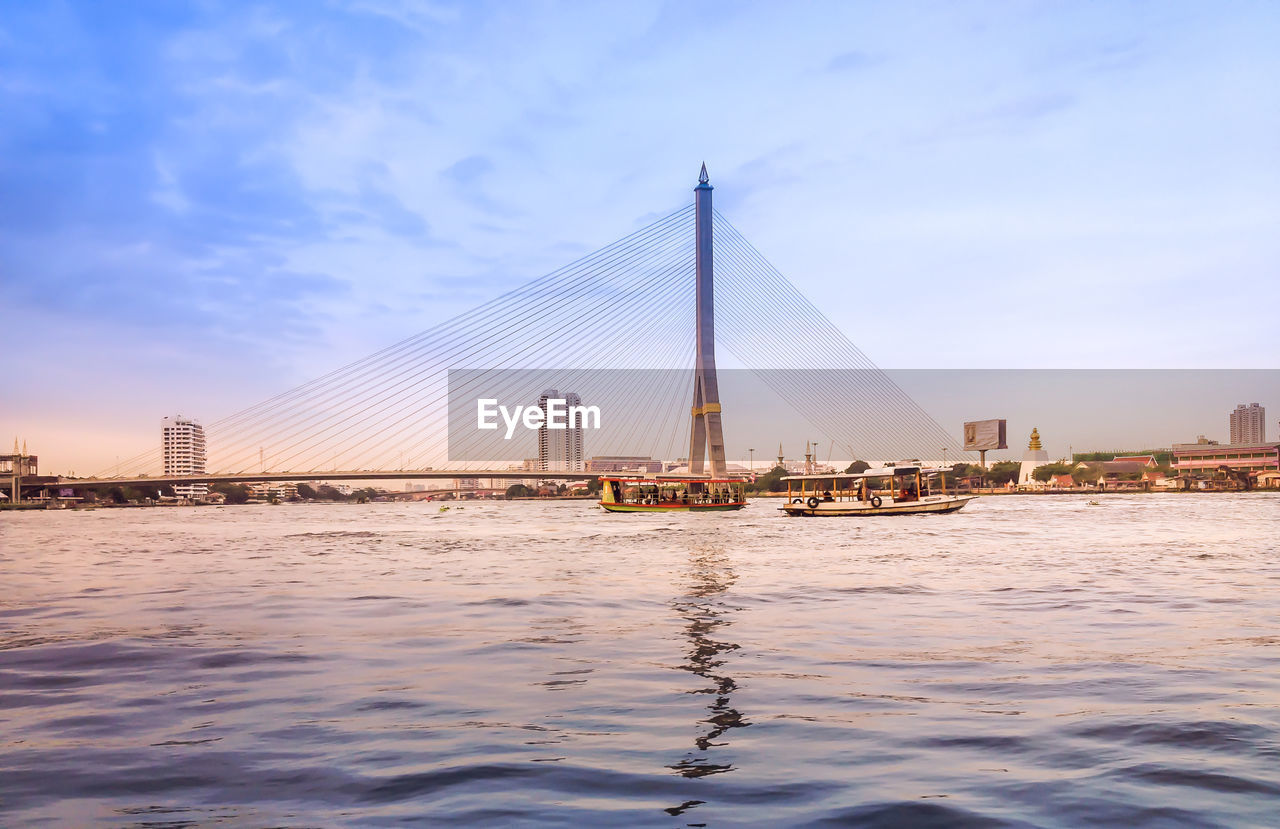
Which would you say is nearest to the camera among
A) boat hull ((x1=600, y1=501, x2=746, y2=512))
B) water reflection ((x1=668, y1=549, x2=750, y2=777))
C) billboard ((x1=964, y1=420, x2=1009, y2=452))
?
water reflection ((x1=668, y1=549, x2=750, y2=777))

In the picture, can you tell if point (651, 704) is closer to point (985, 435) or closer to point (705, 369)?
point (705, 369)

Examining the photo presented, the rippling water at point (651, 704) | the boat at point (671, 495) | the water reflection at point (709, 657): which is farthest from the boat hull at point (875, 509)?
the rippling water at point (651, 704)

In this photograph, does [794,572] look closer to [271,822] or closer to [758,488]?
[271,822]

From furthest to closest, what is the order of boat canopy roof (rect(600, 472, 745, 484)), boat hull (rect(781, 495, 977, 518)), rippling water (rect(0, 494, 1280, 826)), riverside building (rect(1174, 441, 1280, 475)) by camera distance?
1. riverside building (rect(1174, 441, 1280, 475))
2. boat canopy roof (rect(600, 472, 745, 484))
3. boat hull (rect(781, 495, 977, 518))
4. rippling water (rect(0, 494, 1280, 826))

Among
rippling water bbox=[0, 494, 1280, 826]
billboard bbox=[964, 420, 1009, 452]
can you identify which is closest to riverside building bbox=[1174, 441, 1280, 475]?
billboard bbox=[964, 420, 1009, 452]

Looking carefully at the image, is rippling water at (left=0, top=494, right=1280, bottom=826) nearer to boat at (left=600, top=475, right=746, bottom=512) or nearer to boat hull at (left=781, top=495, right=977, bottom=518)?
boat hull at (left=781, top=495, right=977, bottom=518)

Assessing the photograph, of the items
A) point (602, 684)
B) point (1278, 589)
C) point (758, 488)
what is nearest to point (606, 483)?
point (1278, 589)

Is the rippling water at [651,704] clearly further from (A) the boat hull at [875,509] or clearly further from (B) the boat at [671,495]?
(B) the boat at [671,495]

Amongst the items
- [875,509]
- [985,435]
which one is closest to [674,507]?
[875,509]
